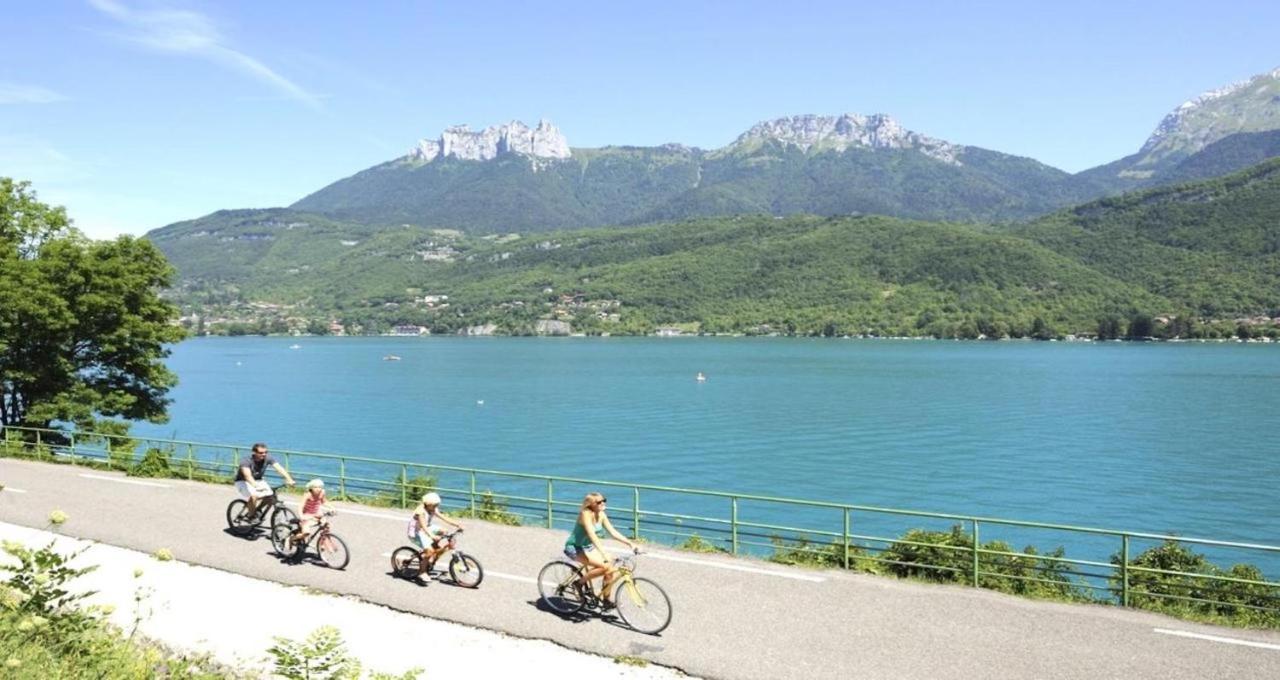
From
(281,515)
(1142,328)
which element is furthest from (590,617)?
(1142,328)

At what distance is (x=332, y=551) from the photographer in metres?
14.7

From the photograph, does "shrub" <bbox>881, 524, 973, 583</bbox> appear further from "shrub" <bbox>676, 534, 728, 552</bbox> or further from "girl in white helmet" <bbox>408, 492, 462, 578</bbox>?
"girl in white helmet" <bbox>408, 492, 462, 578</bbox>

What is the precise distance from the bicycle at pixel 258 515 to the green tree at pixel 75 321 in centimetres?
1859

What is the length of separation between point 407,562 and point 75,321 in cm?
2406

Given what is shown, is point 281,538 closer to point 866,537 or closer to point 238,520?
point 238,520

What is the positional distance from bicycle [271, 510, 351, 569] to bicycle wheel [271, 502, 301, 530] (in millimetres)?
343

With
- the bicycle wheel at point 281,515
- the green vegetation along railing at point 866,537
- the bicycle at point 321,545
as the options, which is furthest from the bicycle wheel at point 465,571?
the bicycle wheel at point 281,515

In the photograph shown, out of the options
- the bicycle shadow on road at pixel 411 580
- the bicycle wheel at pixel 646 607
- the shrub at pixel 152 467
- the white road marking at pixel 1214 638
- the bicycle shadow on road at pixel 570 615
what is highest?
the bicycle wheel at pixel 646 607

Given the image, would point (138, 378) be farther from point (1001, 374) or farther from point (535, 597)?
point (1001, 374)

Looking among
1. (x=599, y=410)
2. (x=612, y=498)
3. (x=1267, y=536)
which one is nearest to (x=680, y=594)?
(x=612, y=498)

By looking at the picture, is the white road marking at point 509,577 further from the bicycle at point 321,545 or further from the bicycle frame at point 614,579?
the bicycle at point 321,545

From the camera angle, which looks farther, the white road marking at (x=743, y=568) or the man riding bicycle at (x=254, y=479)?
the man riding bicycle at (x=254, y=479)

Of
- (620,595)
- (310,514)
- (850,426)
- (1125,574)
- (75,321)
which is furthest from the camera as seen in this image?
(850,426)

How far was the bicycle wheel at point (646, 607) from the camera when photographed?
1105 centimetres
